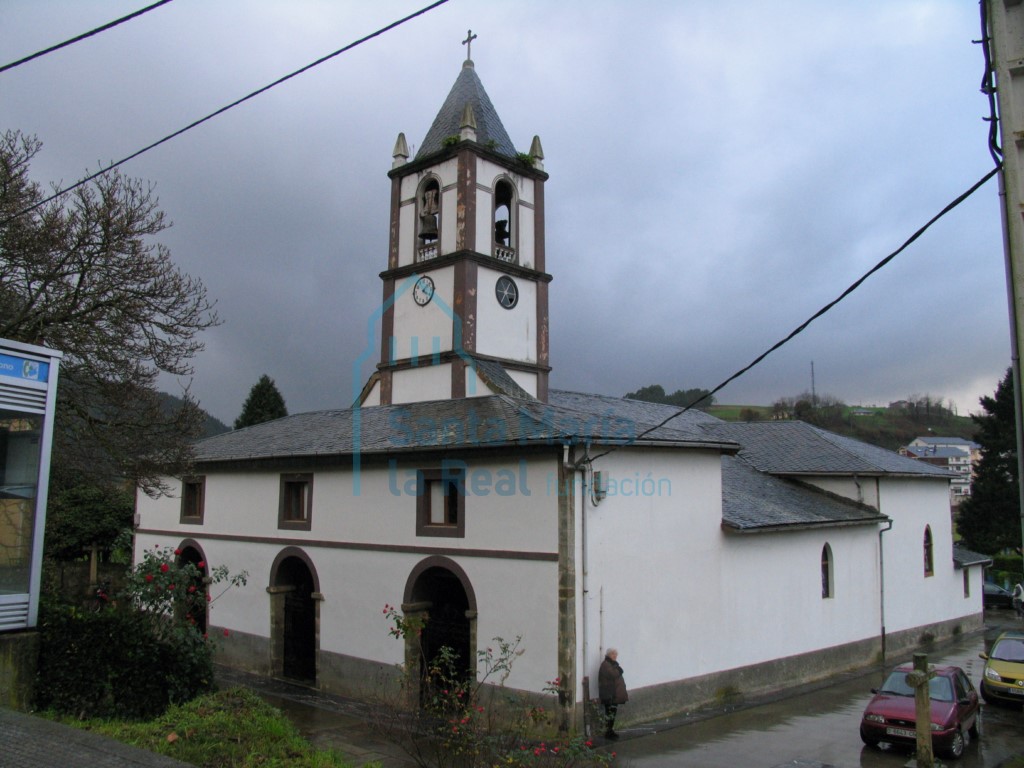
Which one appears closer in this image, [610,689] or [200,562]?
[610,689]

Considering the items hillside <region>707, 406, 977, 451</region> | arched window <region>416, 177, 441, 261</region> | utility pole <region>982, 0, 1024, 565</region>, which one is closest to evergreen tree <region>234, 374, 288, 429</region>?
arched window <region>416, 177, 441, 261</region>

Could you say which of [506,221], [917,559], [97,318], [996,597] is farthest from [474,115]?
[996,597]

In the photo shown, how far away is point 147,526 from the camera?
2455 centimetres

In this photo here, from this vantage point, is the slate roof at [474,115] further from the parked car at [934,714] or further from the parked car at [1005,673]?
the parked car at [1005,673]

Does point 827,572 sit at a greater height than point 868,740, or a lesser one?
greater

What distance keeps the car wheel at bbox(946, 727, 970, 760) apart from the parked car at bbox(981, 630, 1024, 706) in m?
4.34

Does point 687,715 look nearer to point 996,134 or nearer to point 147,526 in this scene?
point 996,134

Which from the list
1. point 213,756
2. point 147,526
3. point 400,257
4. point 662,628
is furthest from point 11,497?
point 147,526

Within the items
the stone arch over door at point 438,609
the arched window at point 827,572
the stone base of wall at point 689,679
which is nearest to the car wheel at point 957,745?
the stone base of wall at point 689,679

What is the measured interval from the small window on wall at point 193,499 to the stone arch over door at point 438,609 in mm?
8987

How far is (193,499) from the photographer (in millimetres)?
23031

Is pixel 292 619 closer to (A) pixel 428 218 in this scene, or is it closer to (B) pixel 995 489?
(A) pixel 428 218

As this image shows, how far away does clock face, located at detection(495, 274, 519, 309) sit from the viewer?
2156 cm

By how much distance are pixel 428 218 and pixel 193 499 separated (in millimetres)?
10406
